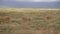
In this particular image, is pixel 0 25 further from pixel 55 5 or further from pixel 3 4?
pixel 55 5

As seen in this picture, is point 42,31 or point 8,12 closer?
point 42,31

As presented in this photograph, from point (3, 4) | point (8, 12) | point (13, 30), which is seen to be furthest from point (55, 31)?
point (3, 4)

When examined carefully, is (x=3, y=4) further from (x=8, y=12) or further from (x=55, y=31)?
(x=55, y=31)

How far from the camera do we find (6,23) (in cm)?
72

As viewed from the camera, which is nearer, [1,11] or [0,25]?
[0,25]

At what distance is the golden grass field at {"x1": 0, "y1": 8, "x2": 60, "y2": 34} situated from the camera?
669 millimetres

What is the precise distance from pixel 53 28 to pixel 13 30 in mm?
230

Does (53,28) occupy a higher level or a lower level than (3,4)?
lower

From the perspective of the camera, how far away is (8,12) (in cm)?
80

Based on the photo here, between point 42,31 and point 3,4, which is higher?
point 3,4

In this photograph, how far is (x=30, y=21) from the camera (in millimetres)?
731

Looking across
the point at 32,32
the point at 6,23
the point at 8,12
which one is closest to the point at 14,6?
the point at 8,12

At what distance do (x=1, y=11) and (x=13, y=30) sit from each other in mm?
217

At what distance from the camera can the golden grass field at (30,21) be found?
0.67 meters
